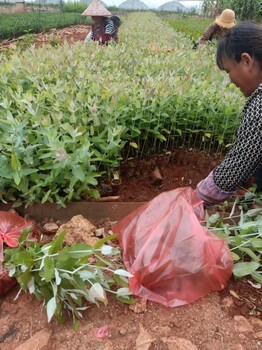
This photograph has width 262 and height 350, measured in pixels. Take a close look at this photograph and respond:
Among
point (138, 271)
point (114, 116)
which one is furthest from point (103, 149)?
point (138, 271)

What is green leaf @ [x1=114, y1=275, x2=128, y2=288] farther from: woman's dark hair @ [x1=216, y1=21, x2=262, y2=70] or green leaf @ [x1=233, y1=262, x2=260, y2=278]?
woman's dark hair @ [x1=216, y1=21, x2=262, y2=70]

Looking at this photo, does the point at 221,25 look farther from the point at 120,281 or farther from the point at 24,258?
the point at 24,258

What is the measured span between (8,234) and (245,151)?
1276 millimetres

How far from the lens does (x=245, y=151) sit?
1986 mm

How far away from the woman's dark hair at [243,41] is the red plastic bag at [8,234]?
1.36 metres

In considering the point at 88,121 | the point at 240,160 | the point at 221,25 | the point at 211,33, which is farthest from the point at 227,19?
the point at 240,160

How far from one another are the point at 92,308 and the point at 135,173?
1.45 metres

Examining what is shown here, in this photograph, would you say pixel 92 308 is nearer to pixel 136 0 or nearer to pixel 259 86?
pixel 259 86

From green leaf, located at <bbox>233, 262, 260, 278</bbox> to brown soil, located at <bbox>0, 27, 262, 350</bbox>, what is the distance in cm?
9

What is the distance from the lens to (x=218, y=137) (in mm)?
2979

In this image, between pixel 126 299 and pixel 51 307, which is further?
pixel 126 299

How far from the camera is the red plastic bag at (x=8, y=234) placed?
172cm

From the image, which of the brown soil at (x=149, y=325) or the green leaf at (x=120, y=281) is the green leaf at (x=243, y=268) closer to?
the brown soil at (x=149, y=325)

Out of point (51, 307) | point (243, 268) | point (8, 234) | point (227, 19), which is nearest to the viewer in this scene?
point (51, 307)
